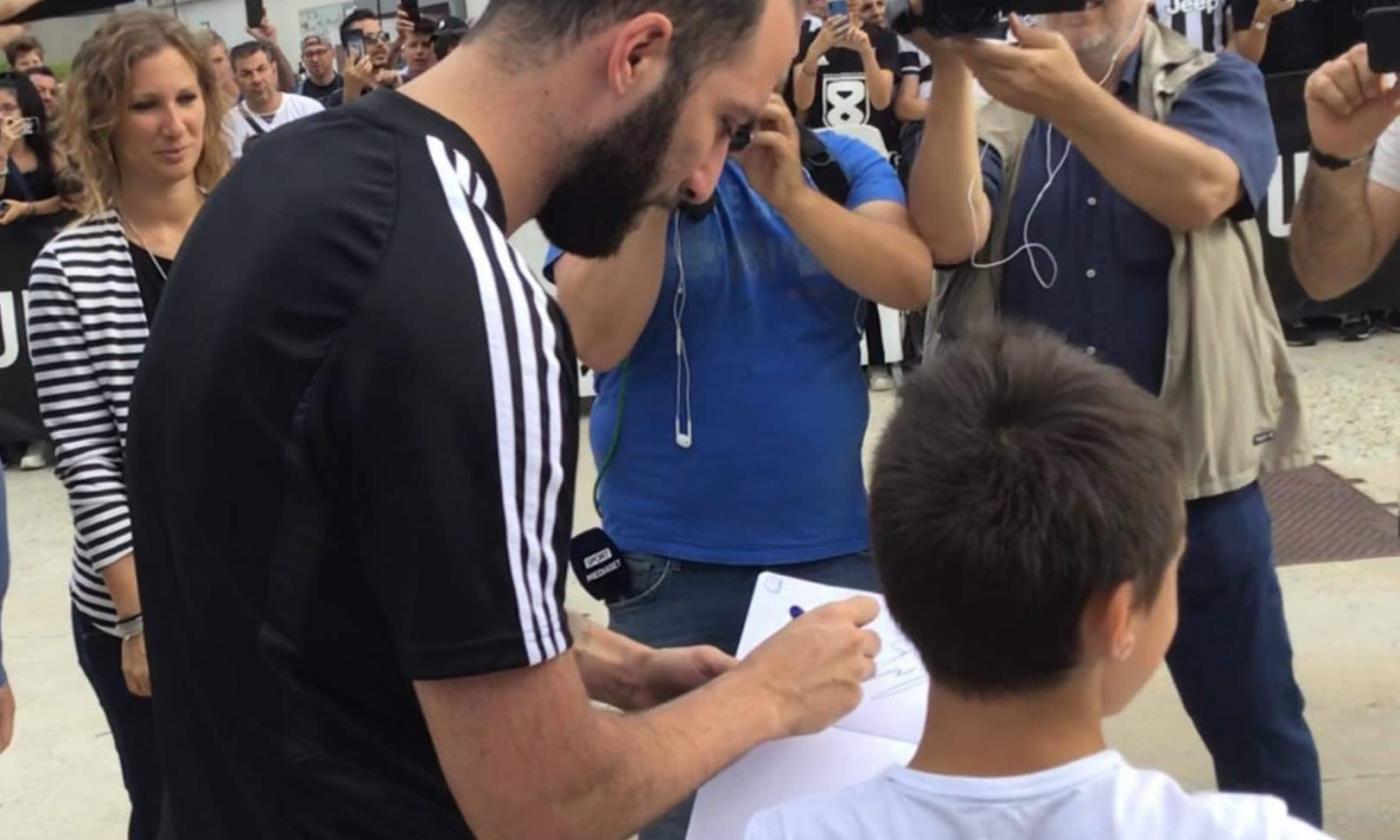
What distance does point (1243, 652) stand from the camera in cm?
257

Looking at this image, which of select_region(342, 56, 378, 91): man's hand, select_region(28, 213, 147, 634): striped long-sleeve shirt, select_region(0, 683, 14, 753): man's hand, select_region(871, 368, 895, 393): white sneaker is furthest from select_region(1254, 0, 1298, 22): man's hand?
select_region(0, 683, 14, 753): man's hand

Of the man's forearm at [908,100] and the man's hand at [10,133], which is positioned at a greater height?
the man's forearm at [908,100]

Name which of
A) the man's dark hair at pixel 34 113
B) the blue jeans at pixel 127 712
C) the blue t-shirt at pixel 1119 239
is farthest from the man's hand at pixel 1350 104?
the man's dark hair at pixel 34 113

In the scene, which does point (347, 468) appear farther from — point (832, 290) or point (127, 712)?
point (127, 712)

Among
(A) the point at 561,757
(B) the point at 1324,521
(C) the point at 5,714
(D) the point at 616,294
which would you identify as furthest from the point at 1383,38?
(B) the point at 1324,521

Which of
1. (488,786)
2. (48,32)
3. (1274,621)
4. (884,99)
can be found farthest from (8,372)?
(48,32)

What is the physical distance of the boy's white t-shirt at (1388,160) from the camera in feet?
8.69

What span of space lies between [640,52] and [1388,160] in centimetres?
190

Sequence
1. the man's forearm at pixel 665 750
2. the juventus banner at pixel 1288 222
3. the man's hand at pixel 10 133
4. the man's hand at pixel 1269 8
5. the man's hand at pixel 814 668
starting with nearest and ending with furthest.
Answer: the man's forearm at pixel 665 750 → the man's hand at pixel 814 668 → the man's hand at pixel 1269 8 → the juventus banner at pixel 1288 222 → the man's hand at pixel 10 133

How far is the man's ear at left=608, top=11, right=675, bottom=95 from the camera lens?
1.26 meters

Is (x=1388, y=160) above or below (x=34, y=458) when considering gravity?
above

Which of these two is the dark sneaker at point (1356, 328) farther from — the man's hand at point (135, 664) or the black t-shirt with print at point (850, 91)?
the man's hand at point (135, 664)

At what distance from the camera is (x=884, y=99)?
7.87m

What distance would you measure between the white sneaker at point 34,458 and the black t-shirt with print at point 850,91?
435cm
